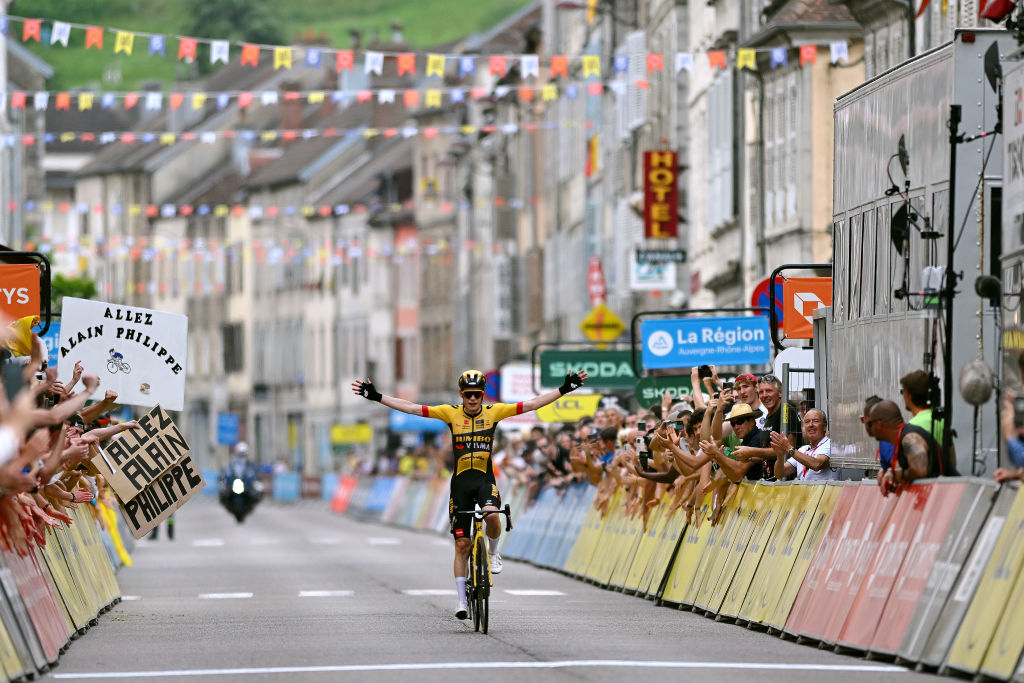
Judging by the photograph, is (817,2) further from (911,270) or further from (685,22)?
(911,270)

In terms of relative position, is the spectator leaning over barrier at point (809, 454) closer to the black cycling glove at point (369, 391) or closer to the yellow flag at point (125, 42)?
the black cycling glove at point (369, 391)

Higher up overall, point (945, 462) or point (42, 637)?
point (945, 462)

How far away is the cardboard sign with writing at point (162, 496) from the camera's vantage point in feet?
71.7

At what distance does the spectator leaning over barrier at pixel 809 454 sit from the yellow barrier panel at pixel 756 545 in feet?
0.73

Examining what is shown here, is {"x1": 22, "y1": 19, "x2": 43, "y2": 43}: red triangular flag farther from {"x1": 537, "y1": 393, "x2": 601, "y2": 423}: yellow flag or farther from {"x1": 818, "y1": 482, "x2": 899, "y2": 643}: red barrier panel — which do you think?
{"x1": 818, "y1": 482, "x2": 899, "y2": 643}: red barrier panel

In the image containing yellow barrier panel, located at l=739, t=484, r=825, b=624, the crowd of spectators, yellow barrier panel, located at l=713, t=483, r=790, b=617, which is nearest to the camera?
the crowd of spectators

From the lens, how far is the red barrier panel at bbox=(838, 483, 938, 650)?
15148 millimetres

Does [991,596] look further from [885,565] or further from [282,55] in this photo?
[282,55]

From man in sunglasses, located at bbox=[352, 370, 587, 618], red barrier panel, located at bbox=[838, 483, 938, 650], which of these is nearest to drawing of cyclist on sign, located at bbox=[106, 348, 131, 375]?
→ man in sunglasses, located at bbox=[352, 370, 587, 618]

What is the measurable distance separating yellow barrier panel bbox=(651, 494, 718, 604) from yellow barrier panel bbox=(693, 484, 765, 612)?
1.43ft

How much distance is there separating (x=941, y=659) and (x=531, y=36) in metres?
60.8

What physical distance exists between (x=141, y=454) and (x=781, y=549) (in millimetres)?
6412

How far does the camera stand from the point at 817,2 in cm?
3712

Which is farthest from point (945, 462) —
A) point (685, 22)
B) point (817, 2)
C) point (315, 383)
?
point (315, 383)
